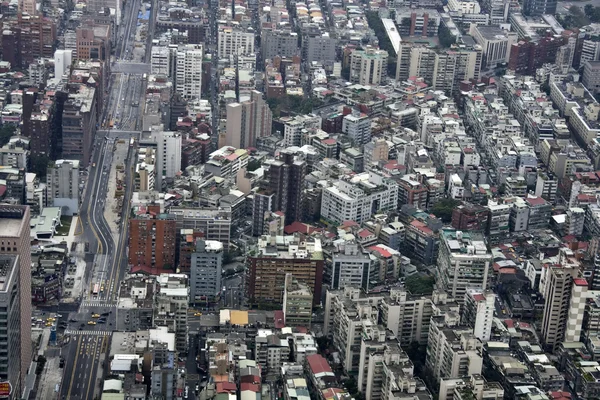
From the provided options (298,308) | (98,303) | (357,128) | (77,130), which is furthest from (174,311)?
(357,128)

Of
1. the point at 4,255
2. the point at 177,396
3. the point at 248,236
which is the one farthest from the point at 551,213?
the point at 4,255

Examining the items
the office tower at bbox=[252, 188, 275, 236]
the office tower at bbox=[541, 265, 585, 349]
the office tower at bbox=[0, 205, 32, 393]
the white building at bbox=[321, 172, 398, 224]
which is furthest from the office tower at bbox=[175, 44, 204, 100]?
the office tower at bbox=[0, 205, 32, 393]

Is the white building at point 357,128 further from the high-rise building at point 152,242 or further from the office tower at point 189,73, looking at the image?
the high-rise building at point 152,242

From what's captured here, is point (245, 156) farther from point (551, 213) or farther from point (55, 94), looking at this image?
point (551, 213)

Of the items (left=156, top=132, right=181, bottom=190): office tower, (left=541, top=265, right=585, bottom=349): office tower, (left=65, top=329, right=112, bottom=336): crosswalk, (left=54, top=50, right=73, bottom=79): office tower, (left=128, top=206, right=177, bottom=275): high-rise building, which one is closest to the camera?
(left=65, top=329, right=112, bottom=336): crosswalk

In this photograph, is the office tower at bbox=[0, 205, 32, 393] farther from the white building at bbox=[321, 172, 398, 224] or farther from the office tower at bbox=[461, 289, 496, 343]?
the white building at bbox=[321, 172, 398, 224]

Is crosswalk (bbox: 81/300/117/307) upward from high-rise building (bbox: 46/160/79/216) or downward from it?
downward
